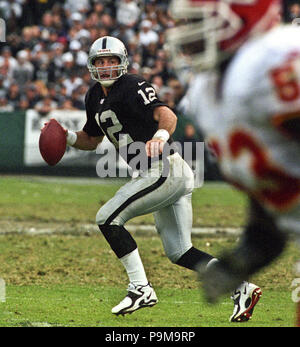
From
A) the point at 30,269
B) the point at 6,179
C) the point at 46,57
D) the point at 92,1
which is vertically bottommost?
the point at 6,179

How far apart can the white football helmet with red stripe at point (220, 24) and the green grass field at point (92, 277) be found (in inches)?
29.2

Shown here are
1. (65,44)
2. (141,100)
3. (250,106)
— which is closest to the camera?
(250,106)

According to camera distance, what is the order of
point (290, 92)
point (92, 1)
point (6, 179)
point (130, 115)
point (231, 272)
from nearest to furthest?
1. point (290, 92)
2. point (231, 272)
3. point (130, 115)
4. point (6, 179)
5. point (92, 1)

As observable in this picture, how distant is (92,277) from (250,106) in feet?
13.2

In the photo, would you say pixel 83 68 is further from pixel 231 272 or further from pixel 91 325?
pixel 231 272

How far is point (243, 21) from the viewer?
2377mm

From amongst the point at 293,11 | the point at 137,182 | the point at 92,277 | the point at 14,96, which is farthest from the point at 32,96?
the point at 137,182

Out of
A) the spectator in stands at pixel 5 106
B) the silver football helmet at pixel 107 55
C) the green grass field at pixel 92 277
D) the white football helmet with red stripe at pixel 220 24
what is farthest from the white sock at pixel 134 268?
the spectator in stands at pixel 5 106

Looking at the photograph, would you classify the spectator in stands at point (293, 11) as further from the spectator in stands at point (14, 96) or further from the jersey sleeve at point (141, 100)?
the jersey sleeve at point (141, 100)

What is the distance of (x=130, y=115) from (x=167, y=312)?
1273 mm

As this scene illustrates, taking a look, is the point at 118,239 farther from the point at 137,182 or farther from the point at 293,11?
the point at 293,11

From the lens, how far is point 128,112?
16.0ft

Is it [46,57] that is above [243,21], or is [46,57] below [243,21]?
below

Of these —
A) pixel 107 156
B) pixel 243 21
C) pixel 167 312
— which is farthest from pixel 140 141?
pixel 107 156
